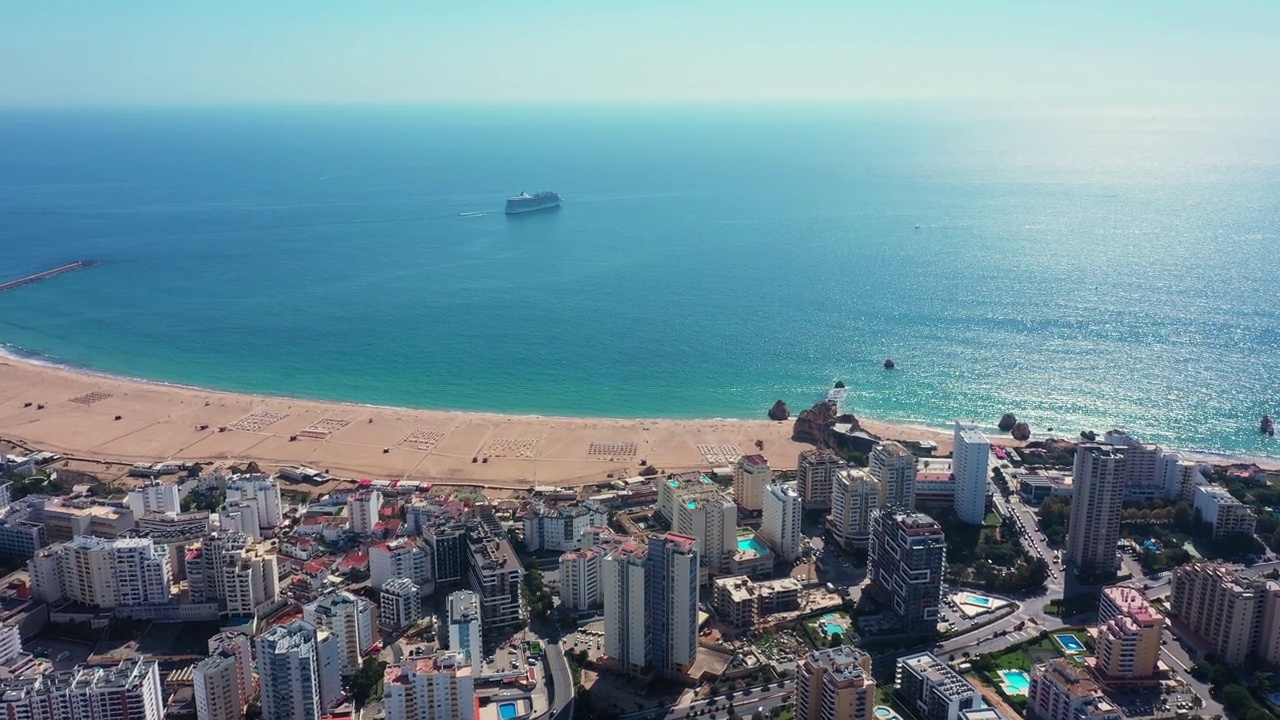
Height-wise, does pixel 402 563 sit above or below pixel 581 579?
above

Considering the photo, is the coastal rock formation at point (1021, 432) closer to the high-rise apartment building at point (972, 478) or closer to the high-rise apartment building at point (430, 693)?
the high-rise apartment building at point (972, 478)

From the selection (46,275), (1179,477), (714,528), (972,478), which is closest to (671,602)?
(714,528)

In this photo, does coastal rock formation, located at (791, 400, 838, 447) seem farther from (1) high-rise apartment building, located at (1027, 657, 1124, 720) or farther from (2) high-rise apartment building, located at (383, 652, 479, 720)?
(2) high-rise apartment building, located at (383, 652, 479, 720)

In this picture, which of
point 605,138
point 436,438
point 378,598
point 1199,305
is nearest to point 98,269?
point 436,438

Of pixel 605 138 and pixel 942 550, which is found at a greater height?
pixel 605 138

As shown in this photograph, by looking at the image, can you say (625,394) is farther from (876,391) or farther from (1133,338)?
(1133,338)

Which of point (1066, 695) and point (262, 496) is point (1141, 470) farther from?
point (262, 496)

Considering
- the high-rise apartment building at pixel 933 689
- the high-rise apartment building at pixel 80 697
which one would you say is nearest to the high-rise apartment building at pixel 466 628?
the high-rise apartment building at pixel 80 697
